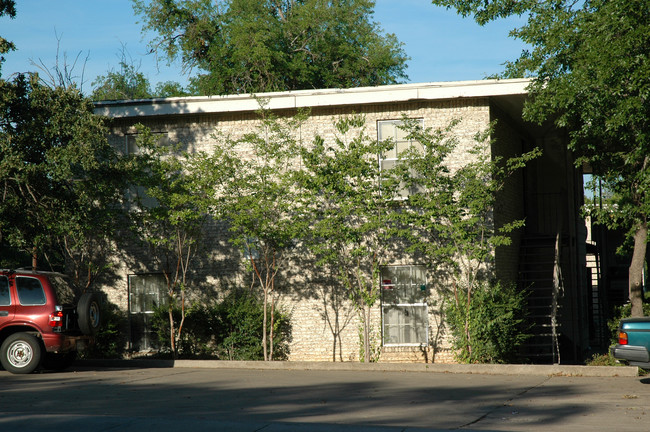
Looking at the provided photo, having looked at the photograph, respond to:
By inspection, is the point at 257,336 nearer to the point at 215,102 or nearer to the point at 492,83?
the point at 215,102

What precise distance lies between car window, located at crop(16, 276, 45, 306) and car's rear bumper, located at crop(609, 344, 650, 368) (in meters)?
11.1

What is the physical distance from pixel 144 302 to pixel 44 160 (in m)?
5.37

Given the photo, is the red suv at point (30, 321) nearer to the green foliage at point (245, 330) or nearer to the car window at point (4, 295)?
the car window at point (4, 295)

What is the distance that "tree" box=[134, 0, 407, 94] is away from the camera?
36266mm

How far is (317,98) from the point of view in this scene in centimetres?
1866

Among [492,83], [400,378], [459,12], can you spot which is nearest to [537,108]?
[492,83]

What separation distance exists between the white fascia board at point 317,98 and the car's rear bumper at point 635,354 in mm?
6696

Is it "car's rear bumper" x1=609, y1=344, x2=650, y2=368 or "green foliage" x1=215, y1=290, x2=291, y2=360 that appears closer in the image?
"car's rear bumper" x1=609, y1=344, x2=650, y2=368

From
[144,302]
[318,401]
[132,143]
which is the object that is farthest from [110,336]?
[318,401]

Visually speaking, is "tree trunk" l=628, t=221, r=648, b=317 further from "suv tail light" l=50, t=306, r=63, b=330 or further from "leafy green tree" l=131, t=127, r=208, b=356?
"suv tail light" l=50, t=306, r=63, b=330

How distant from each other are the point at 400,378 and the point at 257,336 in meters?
5.16

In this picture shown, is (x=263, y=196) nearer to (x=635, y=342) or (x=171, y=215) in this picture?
(x=171, y=215)

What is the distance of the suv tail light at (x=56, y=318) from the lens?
15151 mm

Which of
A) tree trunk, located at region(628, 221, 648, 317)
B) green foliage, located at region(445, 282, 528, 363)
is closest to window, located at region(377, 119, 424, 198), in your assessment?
green foliage, located at region(445, 282, 528, 363)
